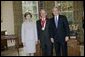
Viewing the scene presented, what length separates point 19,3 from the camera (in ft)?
9.21

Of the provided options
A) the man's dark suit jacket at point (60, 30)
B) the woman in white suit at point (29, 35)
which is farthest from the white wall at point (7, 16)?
the man's dark suit jacket at point (60, 30)

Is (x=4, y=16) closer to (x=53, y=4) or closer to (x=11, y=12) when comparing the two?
(x=11, y=12)

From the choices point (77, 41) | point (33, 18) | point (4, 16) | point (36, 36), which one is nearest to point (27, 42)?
point (36, 36)

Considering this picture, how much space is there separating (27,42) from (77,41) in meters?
0.68

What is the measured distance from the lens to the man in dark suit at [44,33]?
257 centimetres

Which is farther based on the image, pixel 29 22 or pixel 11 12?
pixel 11 12

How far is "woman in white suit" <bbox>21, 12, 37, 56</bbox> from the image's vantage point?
262cm

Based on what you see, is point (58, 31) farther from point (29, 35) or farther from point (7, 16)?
point (7, 16)

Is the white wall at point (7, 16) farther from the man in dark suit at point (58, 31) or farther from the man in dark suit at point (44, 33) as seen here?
the man in dark suit at point (58, 31)

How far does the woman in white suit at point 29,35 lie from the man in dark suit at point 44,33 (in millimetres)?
70

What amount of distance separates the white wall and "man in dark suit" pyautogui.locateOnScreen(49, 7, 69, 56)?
1.93 feet

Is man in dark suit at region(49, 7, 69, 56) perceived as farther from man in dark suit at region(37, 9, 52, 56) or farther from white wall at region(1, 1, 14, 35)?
white wall at region(1, 1, 14, 35)

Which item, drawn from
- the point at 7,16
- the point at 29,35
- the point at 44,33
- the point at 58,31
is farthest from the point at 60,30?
the point at 7,16

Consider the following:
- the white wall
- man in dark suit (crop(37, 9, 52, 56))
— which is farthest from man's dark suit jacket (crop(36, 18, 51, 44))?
the white wall
